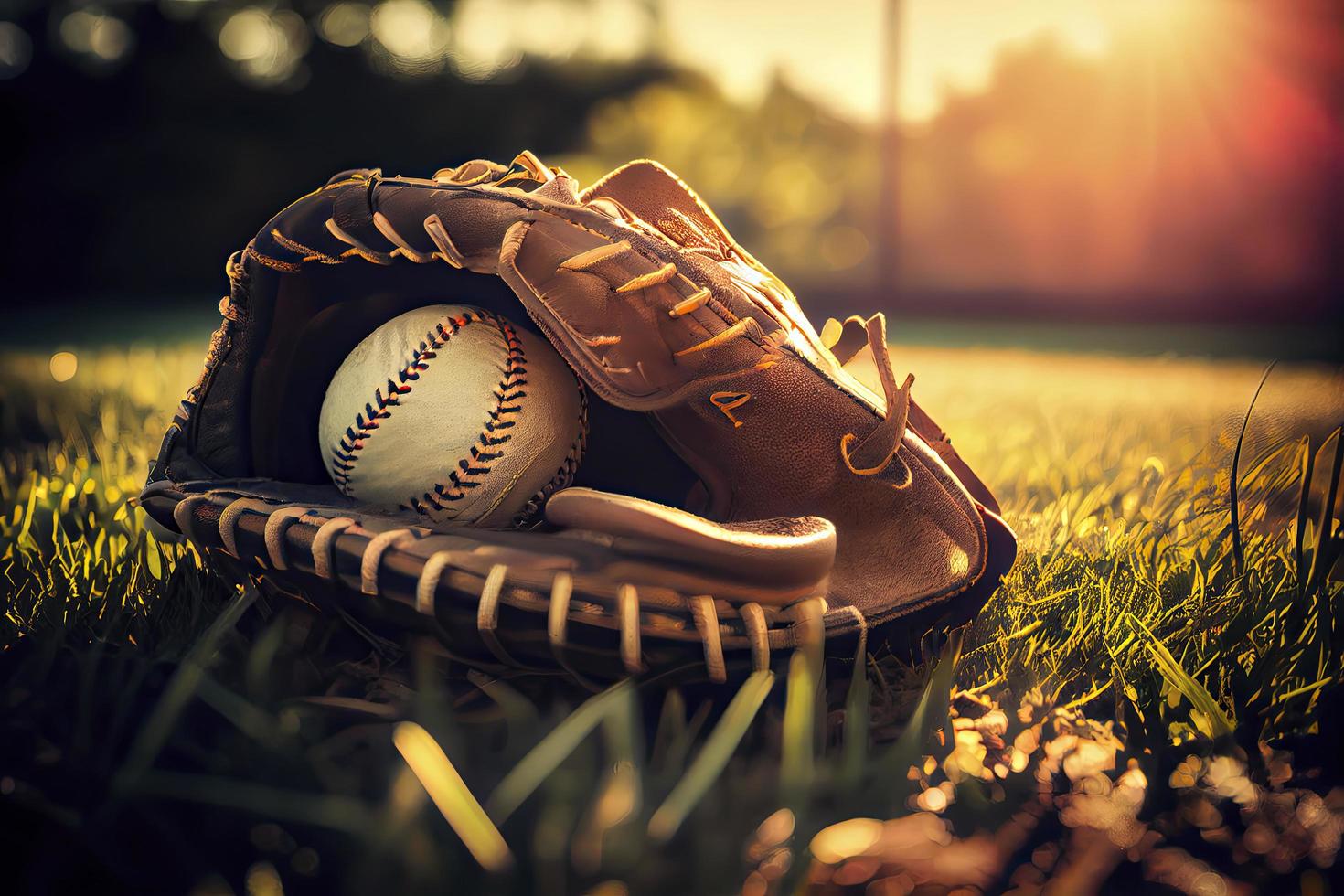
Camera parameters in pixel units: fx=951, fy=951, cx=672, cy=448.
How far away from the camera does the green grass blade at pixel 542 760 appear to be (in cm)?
93

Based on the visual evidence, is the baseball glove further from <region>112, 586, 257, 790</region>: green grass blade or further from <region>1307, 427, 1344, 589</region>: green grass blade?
<region>1307, 427, 1344, 589</region>: green grass blade

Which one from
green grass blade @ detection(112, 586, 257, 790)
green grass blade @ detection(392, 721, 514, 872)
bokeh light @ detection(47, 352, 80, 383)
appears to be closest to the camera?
green grass blade @ detection(392, 721, 514, 872)

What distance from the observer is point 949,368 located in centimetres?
625

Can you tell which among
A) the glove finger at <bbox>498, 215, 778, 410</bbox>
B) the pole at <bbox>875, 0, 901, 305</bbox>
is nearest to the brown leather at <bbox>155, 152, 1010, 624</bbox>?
the glove finger at <bbox>498, 215, 778, 410</bbox>

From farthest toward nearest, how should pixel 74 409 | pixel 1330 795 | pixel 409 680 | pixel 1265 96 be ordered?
pixel 1265 96 < pixel 74 409 < pixel 409 680 < pixel 1330 795

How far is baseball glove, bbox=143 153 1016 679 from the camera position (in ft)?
3.76

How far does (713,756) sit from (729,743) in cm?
3

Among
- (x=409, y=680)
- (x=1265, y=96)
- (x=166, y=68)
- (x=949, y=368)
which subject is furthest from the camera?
(x=166, y=68)

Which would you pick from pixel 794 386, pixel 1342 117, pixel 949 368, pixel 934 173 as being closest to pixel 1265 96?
pixel 1342 117

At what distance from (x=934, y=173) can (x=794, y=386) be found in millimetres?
15547

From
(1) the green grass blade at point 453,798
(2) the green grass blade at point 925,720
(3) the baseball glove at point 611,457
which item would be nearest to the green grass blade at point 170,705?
(3) the baseball glove at point 611,457

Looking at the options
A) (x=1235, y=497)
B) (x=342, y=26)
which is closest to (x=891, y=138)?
(x=342, y=26)

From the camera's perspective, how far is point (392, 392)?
139 centimetres

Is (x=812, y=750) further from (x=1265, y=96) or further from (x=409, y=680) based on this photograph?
(x=1265, y=96)
